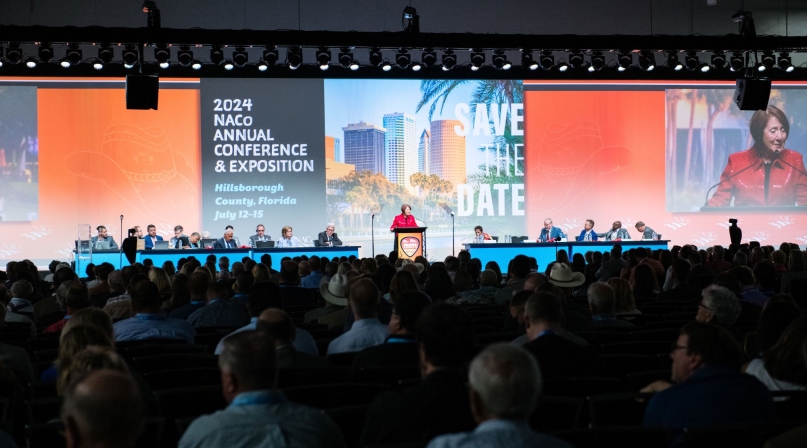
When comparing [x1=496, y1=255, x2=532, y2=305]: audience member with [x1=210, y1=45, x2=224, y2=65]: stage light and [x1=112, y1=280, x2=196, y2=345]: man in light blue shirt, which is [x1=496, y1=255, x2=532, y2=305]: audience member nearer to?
[x1=112, y1=280, x2=196, y2=345]: man in light blue shirt

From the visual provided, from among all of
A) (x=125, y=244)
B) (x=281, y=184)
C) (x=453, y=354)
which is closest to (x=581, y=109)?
(x=281, y=184)

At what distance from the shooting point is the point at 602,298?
17.4ft

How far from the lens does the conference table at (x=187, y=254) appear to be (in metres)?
14.4

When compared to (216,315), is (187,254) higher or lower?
higher

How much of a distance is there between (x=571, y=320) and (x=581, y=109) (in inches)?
515

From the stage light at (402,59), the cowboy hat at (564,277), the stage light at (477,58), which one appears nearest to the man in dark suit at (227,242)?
the stage light at (402,59)

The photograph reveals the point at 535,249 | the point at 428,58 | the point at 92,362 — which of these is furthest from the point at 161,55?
the point at 92,362

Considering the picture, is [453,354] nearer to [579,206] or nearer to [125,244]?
[125,244]

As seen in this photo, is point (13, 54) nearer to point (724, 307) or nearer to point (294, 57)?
point (294, 57)

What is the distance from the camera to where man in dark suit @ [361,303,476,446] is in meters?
2.40

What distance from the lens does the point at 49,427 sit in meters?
2.53

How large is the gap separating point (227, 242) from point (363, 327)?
36.8ft

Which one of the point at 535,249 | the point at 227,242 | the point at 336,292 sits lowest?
the point at 336,292

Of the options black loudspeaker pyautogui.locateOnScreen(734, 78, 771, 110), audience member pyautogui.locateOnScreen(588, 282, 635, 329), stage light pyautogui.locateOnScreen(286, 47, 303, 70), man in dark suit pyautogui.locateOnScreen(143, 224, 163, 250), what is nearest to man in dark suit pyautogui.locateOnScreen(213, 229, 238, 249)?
man in dark suit pyautogui.locateOnScreen(143, 224, 163, 250)
